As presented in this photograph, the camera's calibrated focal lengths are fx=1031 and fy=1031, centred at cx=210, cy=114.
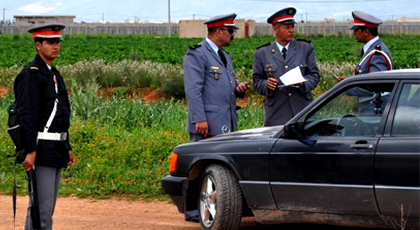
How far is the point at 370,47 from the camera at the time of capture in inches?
384

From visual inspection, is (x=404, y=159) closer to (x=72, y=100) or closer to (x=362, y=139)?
(x=362, y=139)

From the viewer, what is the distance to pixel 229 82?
9938 millimetres

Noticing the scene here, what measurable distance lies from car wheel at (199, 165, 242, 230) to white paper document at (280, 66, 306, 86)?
1456 mm

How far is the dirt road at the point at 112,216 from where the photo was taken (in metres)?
9.59

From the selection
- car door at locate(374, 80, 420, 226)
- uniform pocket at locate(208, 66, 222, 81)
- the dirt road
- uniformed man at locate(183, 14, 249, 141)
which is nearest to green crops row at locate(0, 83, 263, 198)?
the dirt road

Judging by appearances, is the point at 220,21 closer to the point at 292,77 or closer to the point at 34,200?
the point at 292,77

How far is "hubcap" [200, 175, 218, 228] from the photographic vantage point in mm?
8719

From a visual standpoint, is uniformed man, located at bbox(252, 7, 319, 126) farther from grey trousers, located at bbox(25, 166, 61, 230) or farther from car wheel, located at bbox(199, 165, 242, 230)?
grey trousers, located at bbox(25, 166, 61, 230)

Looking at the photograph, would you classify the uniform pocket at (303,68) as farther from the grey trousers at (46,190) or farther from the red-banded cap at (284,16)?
the grey trousers at (46,190)

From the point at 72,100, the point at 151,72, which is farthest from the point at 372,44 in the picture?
the point at 151,72

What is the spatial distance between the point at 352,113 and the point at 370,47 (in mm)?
1779

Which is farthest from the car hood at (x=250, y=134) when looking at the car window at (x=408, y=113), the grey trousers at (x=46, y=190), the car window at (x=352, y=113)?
the grey trousers at (x=46, y=190)

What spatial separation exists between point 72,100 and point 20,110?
9.65m

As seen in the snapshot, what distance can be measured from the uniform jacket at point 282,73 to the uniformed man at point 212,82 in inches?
16.7
